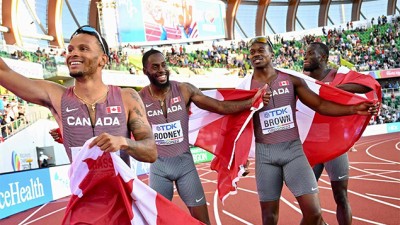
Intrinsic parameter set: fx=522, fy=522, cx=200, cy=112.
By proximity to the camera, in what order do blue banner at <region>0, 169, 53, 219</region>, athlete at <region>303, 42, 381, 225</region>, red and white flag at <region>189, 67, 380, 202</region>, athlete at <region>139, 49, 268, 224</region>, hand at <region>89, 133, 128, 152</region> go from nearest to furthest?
hand at <region>89, 133, 128, 152</region> < athlete at <region>139, 49, 268, 224</region> < red and white flag at <region>189, 67, 380, 202</region> < athlete at <region>303, 42, 381, 225</region> < blue banner at <region>0, 169, 53, 219</region>

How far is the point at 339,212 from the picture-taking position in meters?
5.84

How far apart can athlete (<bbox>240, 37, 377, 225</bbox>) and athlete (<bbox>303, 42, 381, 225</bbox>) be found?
32.1 inches

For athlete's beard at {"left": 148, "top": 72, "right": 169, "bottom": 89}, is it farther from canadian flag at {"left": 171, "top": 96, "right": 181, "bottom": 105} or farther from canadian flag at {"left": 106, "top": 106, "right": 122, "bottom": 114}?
canadian flag at {"left": 106, "top": 106, "right": 122, "bottom": 114}

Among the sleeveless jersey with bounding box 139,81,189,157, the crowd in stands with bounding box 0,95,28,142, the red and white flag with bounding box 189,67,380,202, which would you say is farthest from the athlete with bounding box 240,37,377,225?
the crowd in stands with bounding box 0,95,28,142

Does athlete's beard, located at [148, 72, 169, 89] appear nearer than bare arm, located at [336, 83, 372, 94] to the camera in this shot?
Yes

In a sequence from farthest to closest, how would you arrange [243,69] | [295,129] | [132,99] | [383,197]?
[243,69] < [383,197] < [295,129] < [132,99]

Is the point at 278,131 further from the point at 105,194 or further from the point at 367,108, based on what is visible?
the point at 105,194

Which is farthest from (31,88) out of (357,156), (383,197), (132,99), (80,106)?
(357,156)

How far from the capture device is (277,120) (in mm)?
5168

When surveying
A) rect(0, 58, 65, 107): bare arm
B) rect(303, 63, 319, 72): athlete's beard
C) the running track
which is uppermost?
rect(0, 58, 65, 107): bare arm

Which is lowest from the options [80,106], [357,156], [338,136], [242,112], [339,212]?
[357,156]

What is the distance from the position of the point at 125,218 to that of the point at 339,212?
3.34m

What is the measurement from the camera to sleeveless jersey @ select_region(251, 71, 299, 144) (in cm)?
515

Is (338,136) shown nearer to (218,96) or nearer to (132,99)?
(218,96)
